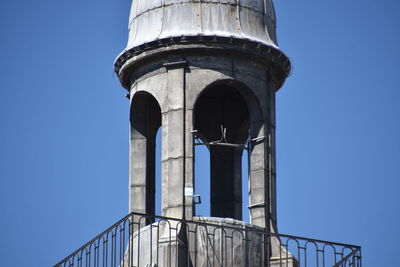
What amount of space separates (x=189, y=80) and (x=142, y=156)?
275cm

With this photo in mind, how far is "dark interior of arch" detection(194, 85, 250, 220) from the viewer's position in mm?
38781

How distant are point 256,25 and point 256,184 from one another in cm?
424

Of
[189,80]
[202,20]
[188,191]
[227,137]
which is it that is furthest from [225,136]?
[188,191]

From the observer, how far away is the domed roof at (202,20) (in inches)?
1410

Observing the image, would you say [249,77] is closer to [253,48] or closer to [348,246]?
[253,48]

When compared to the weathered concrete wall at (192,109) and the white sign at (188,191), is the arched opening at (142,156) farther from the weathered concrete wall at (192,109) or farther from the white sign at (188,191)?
the white sign at (188,191)

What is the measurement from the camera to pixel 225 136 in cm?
3850

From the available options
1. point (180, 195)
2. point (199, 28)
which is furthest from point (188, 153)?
point (199, 28)

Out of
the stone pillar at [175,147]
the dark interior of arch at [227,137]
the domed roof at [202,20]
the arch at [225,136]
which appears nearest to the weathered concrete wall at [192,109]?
the stone pillar at [175,147]

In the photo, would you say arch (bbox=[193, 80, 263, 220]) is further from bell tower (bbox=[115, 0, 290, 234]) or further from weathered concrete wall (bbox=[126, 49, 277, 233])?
weathered concrete wall (bbox=[126, 49, 277, 233])

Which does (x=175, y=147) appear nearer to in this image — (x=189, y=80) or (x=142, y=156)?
(x=189, y=80)

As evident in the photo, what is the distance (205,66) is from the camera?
35.7 m

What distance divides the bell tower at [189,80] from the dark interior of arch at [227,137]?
3.63 ft

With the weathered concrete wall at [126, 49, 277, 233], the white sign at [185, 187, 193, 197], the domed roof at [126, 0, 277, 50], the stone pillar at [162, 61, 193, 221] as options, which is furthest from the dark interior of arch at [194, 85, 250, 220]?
the white sign at [185, 187, 193, 197]
